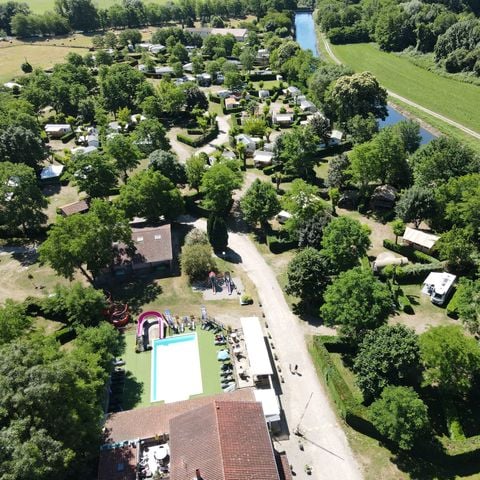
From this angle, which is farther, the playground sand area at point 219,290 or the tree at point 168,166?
the tree at point 168,166

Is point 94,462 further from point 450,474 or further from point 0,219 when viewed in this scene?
point 0,219

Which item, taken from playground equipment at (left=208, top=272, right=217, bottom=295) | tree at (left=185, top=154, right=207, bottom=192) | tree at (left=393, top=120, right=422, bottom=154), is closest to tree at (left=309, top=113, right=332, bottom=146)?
tree at (left=393, top=120, right=422, bottom=154)

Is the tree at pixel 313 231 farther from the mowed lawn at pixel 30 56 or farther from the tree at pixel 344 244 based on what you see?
the mowed lawn at pixel 30 56

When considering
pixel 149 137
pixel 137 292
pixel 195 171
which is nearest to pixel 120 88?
pixel 149 137

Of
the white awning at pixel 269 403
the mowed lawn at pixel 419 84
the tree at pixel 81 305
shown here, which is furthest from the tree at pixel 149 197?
the mowed lawn at pixel 419 84

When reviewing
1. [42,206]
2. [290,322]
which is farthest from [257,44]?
[290,322]

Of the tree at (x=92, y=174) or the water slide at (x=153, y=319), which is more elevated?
the tree at (x=92, y=174)

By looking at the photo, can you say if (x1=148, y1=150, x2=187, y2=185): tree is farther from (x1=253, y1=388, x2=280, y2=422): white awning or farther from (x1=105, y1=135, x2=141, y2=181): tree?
(x1=253, y1=388, x2=280, y2=422): white awning
